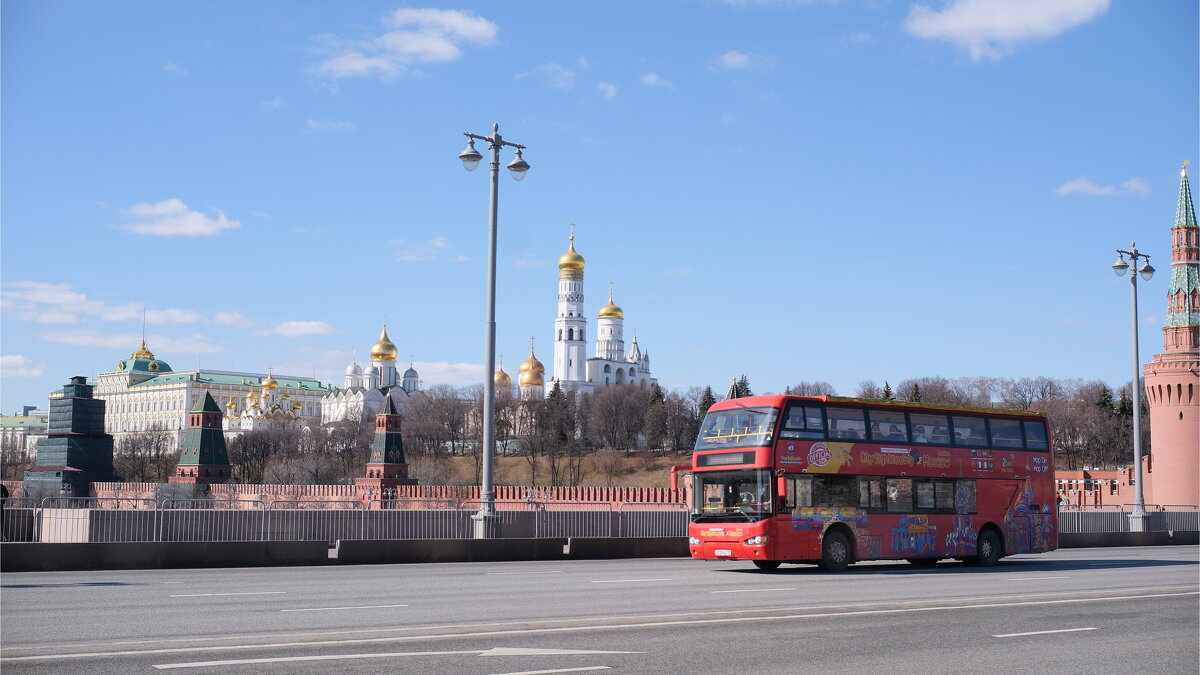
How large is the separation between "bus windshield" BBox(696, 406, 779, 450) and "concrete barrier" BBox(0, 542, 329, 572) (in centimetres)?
785

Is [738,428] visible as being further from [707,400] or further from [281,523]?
[707,400]

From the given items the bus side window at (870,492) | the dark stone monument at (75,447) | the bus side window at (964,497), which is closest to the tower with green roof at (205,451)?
the dark stone monument at (75,447)

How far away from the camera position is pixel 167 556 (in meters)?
21.9

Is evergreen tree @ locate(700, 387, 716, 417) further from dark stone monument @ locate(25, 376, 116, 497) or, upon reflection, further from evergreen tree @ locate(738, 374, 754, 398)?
dark stone monument @ locate(25, 376, 116, 497)

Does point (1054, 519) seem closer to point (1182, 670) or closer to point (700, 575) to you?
point (700, 575)

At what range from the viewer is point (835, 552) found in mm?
22672

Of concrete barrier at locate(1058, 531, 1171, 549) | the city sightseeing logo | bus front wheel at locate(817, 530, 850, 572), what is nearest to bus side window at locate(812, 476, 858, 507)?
the city sightseeing logo

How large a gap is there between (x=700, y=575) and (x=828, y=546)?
270 cm

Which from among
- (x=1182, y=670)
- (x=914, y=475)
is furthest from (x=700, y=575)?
(x=1182, y=670)

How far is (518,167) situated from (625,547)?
934 centimetres

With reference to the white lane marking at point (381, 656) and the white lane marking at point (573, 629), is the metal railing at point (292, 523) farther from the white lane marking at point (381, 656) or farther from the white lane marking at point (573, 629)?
the white lane marking at point (381, 656)

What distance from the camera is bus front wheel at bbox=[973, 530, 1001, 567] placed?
24.8m

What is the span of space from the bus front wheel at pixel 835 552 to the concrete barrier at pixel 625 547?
6345 mm

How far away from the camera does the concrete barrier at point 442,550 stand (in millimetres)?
24000
